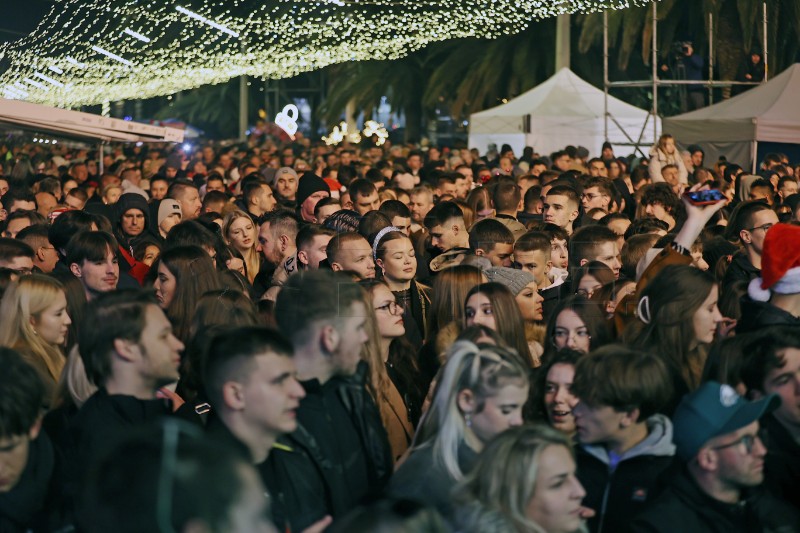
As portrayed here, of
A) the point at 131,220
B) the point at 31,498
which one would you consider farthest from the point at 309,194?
the point at 31,498

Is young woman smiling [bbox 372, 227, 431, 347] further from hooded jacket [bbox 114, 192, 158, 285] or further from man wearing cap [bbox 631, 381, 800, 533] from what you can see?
man wearing cap [bbox 631, 381, 800, 533]

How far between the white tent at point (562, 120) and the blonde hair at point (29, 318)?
21393mm

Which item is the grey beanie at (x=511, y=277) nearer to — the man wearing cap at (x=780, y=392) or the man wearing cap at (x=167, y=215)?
the man wearing cap at (x=780, y=392)

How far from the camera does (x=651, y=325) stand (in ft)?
21.2

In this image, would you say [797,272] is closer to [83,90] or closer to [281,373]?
[281,373]

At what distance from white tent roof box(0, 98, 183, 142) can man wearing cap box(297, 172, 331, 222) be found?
495 cm

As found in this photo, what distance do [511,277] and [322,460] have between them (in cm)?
335

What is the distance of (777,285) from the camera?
6.80 metres

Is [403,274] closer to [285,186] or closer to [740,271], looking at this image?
[740,271]

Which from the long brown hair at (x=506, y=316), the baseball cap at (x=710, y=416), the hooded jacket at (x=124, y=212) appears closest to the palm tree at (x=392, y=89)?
the hooded jacket at (x=124, y=212)

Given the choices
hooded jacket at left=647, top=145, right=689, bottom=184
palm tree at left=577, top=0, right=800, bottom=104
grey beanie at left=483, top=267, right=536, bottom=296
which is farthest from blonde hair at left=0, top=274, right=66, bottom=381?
palm tree at left=577, top=0, right=800, bottom=104

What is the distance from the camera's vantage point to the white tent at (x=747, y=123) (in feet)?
72.3

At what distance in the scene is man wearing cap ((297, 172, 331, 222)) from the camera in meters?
12.8

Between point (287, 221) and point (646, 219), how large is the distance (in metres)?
2.80
